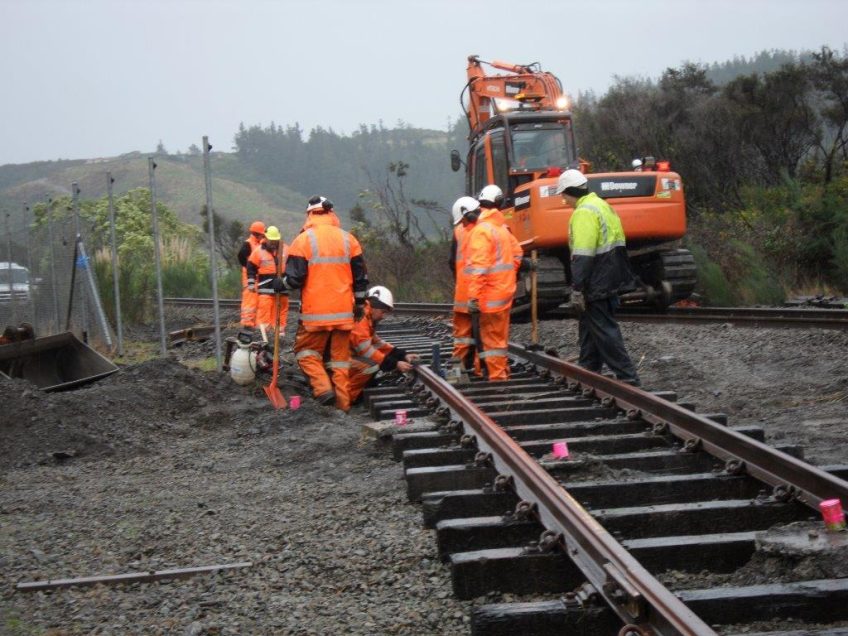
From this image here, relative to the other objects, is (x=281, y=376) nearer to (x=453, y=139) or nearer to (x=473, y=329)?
(x=473, y=329)

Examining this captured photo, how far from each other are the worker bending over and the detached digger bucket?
537 cm

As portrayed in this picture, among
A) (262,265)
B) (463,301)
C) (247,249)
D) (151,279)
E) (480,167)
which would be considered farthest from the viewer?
(151,279)

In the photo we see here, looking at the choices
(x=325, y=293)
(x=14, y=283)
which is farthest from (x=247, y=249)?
(x=325, y=293)

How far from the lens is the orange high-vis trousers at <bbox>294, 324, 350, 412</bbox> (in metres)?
9.83

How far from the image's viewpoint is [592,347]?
968 centimetres

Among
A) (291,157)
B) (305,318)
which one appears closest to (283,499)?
(305,318)

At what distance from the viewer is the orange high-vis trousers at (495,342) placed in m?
9.86

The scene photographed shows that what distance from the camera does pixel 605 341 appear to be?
30.4 ft

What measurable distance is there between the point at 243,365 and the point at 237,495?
470cm

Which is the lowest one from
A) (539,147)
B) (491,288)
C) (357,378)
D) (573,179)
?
(357,378)

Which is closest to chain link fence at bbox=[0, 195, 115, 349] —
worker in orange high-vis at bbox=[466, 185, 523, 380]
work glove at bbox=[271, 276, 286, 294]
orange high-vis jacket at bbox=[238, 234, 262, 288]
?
orange high-vis jacket at bbox=[238, 234, 262, 288]

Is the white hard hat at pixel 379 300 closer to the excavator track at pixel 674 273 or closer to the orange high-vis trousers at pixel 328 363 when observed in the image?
the orange high-vis trousers at pixel 328 363

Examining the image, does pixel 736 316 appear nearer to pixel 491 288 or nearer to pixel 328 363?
pixel 491 288

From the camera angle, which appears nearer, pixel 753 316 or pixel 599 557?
pixel 599 557
